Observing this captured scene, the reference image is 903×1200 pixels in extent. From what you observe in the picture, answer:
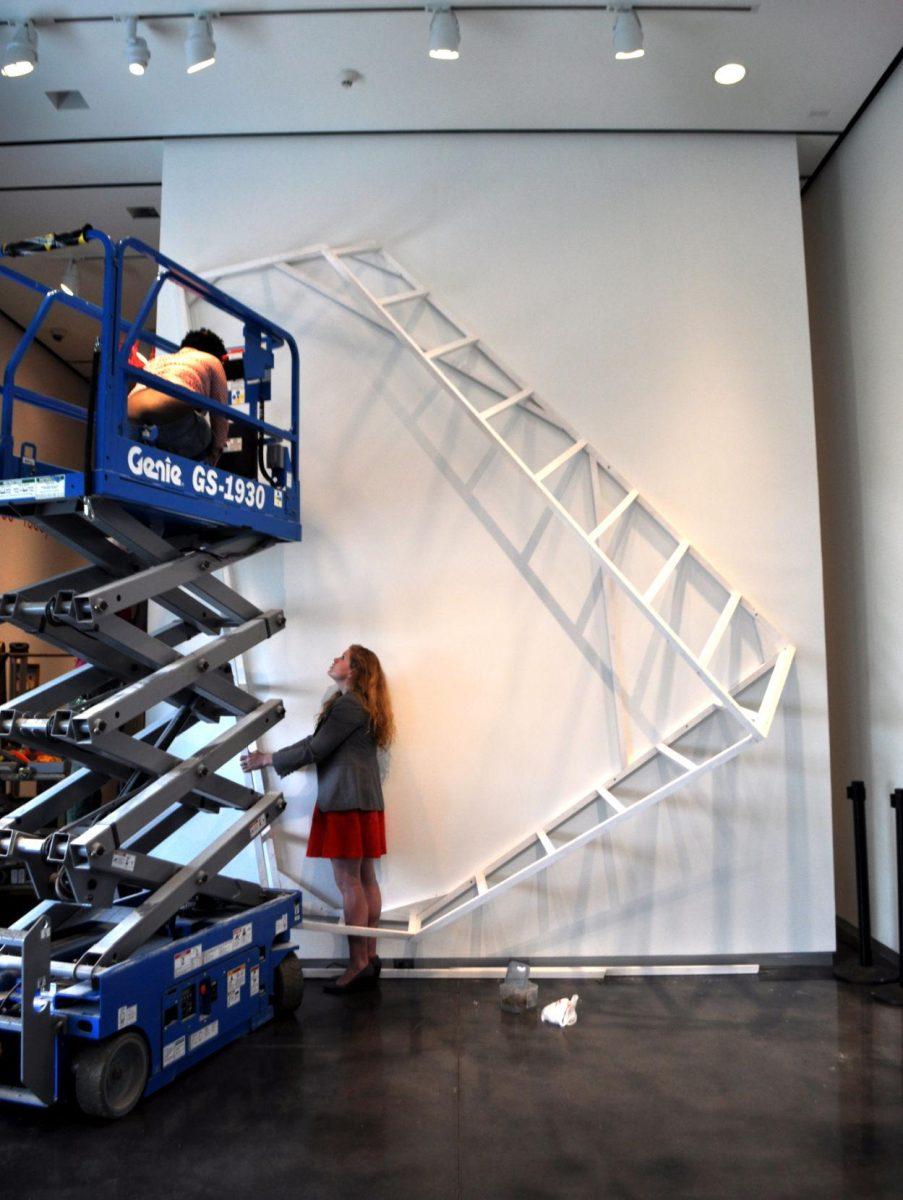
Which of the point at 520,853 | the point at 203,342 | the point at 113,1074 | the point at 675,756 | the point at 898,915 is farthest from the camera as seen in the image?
the point at 520,853

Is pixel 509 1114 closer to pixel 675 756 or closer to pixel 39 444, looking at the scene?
pixel 675 756

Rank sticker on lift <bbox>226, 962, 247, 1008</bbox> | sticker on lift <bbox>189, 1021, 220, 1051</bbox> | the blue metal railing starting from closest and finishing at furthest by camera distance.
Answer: the blue metal railing < sticker on lift <bbox>189, 1021, 220, 1051</bbox> < sticker on lift <bbox>226, 962, 247, 1008</bbox>

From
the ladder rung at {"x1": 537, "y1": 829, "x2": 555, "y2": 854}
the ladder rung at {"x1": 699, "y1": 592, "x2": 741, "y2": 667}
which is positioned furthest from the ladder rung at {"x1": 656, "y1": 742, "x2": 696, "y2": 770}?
the ladder rung at {"x1": 537, "y1": 829, "x2": 555, "y2": 854}

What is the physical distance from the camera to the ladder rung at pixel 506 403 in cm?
495

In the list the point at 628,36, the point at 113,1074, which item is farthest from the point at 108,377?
the point at 628,36

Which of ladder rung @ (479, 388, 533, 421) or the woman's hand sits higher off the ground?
ladder rung @ (479, 388, 533, 421)

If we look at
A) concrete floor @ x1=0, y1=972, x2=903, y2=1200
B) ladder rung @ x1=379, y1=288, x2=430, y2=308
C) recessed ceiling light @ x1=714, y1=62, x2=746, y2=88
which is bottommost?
concrete floor @ x1=0, y1=972, x2=903, y2=1200

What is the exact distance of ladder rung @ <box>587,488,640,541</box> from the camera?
479 cm

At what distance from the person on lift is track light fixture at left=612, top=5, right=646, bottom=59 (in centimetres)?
249

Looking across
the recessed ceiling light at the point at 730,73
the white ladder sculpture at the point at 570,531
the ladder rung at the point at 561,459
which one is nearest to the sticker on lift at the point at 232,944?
the white ladder sculpture at the point at 570,531

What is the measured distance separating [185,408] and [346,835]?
227 cm

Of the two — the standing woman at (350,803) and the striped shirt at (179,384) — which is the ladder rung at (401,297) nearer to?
the striped shirt at (179,384)

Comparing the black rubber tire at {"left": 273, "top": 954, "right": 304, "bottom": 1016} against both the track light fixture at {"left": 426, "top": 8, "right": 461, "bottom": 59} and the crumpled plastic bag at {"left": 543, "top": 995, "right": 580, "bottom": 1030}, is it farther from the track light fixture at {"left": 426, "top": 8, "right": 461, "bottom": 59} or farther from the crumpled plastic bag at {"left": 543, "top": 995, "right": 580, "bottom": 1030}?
the track light fixture at {"left": 426, "top": 8, "right": 461, "bottom": 59}

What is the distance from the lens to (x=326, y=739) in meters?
4.75
